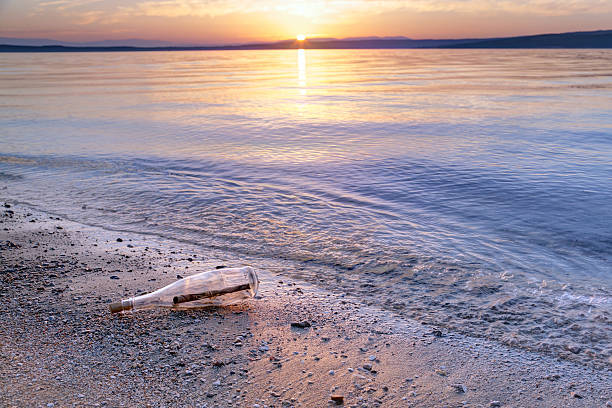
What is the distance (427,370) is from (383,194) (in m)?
5.90

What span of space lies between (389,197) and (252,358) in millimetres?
5921

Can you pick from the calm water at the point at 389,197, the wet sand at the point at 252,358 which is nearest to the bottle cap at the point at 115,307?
the wet sand at the point at 252,358

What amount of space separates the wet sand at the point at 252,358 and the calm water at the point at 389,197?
514 mm

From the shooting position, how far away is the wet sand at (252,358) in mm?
2996

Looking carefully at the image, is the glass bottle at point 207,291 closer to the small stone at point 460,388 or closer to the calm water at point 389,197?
the calm water at point 389,197

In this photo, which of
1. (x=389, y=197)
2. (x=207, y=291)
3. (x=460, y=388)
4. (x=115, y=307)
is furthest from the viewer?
(x=389, y=197)

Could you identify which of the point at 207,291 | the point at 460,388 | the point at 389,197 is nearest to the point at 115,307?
the point at 207,291

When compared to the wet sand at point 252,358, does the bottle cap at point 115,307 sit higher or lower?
higher

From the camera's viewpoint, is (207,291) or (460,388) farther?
(207,291)

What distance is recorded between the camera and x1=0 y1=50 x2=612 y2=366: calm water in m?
4.81

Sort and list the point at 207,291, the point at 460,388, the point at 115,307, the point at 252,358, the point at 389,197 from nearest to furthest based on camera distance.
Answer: the point at 460,388 → the point at 252,358 → the point at 115,307 → the point at 207,291 → the point at 389,197

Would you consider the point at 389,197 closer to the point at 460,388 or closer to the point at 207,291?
the point at 207,291

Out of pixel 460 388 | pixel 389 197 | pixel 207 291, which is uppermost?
pixel 207 291

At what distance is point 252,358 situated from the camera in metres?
3.42
